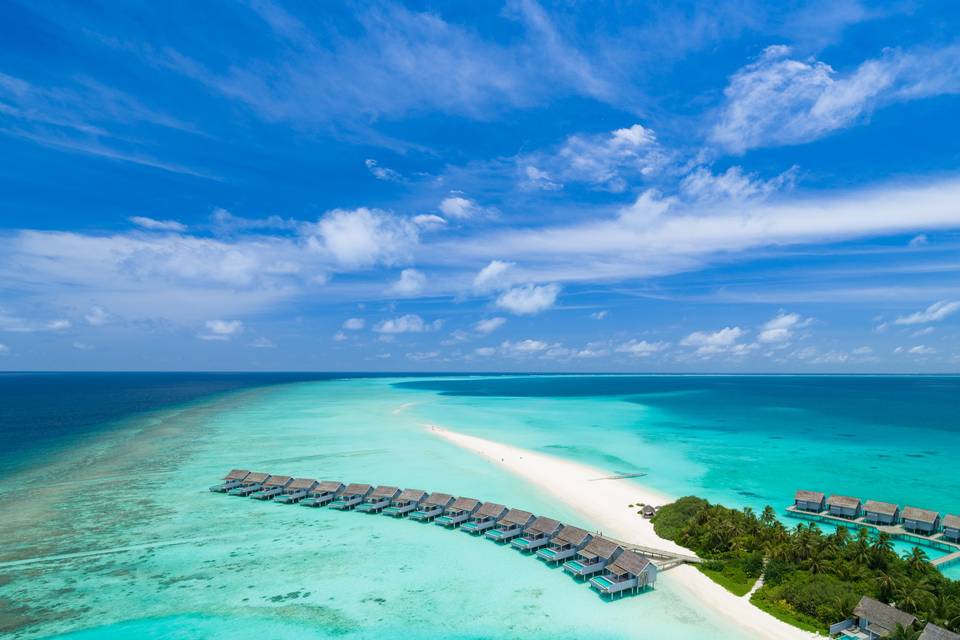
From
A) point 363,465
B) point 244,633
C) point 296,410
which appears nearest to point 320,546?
point 244,633

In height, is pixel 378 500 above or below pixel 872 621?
above

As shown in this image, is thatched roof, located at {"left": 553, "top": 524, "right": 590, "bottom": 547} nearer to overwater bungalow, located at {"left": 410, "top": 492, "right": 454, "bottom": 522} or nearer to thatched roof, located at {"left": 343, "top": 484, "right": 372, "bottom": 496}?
overwater bungalow, located at {"left": 410, "top": 492, "right": 454, "bottom": 522}

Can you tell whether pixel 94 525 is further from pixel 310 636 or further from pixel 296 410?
pixel 296 410

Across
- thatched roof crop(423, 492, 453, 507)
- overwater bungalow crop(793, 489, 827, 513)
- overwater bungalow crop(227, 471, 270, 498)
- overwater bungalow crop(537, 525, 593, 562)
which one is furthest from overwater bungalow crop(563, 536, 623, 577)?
overwater bungalow crop(227, 471, 270, 498)

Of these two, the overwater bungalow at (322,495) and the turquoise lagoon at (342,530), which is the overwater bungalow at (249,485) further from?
the overwater bungalow at (322,495)

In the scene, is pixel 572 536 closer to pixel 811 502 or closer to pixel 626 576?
pixel 626 576

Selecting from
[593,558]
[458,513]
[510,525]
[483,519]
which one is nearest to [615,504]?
[510,525]

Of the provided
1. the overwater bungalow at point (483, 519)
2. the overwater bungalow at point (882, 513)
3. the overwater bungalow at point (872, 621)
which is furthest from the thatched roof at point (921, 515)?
the overwater bungalow at point (483, 519)
